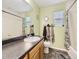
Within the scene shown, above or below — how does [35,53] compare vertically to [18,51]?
below

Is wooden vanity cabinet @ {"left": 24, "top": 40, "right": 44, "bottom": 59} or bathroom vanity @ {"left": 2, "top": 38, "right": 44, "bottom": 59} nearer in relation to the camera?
bathroom vanity @ {"left": 2, "top": 38, "right": 44, "bottom": 59}

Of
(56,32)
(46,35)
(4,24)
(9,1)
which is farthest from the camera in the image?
(56,32)

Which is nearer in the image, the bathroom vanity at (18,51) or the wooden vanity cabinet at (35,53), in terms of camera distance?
the bathroom vanity at (18,51)

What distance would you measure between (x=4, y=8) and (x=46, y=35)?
300 centimetres

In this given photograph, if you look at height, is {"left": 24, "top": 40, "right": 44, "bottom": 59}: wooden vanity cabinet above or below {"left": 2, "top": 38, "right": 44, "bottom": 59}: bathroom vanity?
below

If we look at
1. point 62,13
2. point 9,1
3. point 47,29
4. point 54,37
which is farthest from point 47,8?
point 9,1

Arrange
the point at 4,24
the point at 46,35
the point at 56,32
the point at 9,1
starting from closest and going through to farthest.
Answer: the point at 4,24, the point at 9,1, the point at 46,35, the point at 56,32

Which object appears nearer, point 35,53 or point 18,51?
point 18,51

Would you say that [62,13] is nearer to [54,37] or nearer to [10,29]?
[54,37]

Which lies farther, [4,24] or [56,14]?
[56,14]

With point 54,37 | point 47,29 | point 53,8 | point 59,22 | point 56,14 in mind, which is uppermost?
point 53,8

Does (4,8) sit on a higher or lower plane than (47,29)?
higher

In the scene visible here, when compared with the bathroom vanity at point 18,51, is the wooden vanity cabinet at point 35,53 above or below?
below

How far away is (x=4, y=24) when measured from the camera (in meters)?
1.65
